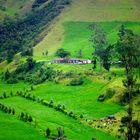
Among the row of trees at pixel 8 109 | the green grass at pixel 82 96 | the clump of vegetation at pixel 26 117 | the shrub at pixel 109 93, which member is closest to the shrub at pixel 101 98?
the shrub at pixel 109 93

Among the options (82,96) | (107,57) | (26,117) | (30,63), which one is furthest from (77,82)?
(26,117)

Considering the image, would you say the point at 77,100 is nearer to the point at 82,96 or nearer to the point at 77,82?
the point at 82,96

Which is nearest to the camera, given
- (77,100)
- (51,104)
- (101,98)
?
(51,104)

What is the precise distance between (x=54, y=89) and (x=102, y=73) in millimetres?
22758

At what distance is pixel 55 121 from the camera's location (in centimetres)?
10594

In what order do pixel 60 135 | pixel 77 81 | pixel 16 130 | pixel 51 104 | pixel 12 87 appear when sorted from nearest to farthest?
pixel 60 135 < pixel 16 130 < pixel 51 104 < pixel 77 81 < pixel 12 87

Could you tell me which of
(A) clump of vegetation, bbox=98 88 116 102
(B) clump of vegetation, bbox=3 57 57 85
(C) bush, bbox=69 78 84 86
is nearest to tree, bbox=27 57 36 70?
(B) clump of vegetation, bbox=3 57 57 85

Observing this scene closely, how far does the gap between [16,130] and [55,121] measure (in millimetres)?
12319

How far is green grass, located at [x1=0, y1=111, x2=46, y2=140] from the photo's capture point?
9196 centimetres

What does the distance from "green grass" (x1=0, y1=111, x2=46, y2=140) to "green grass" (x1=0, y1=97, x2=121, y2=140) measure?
3.40m

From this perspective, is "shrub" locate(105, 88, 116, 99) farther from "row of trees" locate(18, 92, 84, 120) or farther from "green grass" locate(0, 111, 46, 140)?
"green grass" locate(0, 111, 46, 140)

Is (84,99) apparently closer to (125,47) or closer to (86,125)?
(86,125)

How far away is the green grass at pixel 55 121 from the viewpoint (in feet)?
314

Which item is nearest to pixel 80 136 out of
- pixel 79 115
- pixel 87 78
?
pixel 79 115
